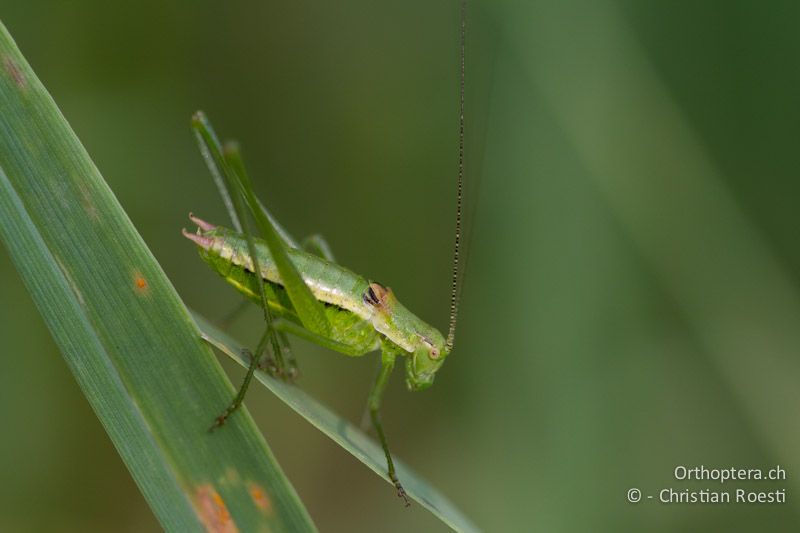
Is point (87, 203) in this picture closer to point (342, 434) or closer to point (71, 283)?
point (71, 283)

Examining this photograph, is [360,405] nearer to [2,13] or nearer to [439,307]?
[439,307]

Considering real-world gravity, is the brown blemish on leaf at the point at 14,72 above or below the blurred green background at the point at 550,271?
above

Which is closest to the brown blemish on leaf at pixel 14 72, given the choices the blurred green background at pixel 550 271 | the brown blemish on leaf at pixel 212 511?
the brown blemish on leaf at pixel 212 511

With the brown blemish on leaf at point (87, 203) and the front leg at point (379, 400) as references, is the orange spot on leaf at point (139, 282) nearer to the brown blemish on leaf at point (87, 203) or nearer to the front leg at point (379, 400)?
Answer: the brown blemish on leaf at point (87, 203)

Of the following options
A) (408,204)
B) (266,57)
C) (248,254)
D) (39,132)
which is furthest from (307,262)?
(266,57)

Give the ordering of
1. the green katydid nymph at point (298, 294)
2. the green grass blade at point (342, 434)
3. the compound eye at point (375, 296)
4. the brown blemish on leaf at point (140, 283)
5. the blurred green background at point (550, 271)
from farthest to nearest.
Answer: the blurred green background at point (550, 271), the compound eye at point (375, 296), the green katydid nymph at point (298, 294), the green grass blade at point (342, 434), the brown blemish on leaf at point (140, 283)

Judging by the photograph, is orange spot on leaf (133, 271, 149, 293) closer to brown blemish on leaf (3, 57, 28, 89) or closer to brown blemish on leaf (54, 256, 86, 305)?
brown blemish on leaf (54, 256, 86, 305)
